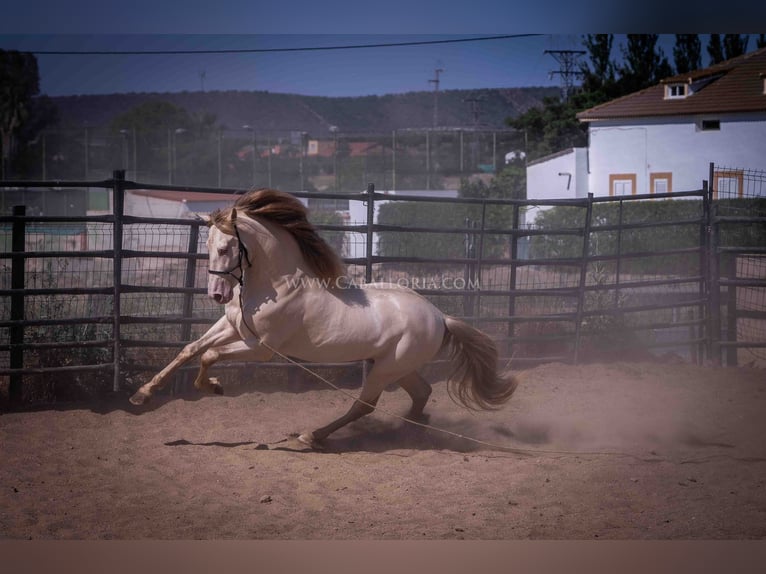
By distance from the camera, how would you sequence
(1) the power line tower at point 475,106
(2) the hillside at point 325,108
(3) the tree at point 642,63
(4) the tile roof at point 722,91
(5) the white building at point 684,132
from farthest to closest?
(1) the power line tower at point 475,106 → (2) the hillside at point 325,108 → (3) the tree at point 642,63 → (5) the white building at point 684,132 → (4) the tile roof at point 722,91

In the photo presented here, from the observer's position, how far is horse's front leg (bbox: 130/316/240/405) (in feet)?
14.6

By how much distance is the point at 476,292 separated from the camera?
6.84m

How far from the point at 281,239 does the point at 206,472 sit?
4.84ft

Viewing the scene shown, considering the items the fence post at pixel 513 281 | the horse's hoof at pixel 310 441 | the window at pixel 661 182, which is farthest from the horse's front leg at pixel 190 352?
the window at pixel 661 182

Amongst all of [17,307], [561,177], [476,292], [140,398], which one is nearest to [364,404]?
[140,398]

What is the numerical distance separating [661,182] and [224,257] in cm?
562

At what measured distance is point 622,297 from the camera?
27.1 ft

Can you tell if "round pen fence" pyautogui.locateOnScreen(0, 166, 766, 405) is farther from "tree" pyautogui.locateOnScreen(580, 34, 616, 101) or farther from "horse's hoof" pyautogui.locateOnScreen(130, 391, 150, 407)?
"tree" pyautogui.locateOnScreen(580, 34, 616, 101)

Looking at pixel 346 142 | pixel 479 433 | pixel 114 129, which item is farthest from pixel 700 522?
pixel 346 142

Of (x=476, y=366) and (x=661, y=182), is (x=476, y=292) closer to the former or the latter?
(x=476, y=366)

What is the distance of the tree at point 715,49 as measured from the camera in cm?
630

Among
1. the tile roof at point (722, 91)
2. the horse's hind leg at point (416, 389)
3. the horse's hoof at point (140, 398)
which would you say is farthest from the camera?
the tile roof at point (722, 91)

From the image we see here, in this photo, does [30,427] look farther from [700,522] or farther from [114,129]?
[114,129]

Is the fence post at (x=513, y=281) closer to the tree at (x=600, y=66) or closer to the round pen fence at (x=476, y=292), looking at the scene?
the round pen fence at (x=476, y=292)
